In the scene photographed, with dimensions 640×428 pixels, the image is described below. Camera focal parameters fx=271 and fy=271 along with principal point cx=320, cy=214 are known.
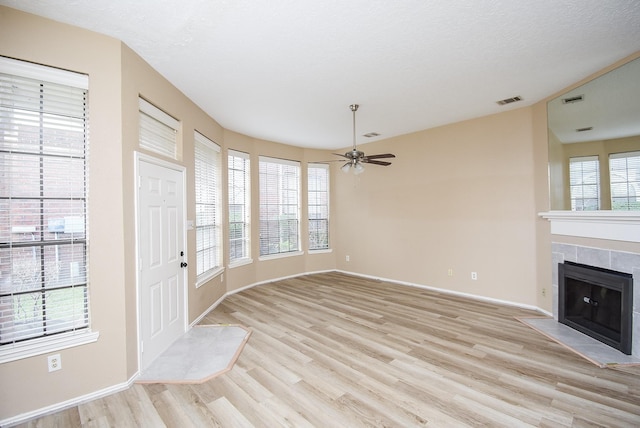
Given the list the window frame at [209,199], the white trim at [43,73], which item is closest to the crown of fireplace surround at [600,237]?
the window frame at [209,199]

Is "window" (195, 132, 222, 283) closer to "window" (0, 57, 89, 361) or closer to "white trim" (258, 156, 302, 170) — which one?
"white trim" (258, 156, 302, 170)

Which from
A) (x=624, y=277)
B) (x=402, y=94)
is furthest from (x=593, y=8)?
(x=624, y=277)

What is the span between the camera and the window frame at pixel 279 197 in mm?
5797

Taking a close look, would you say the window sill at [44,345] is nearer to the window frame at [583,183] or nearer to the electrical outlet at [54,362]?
the electrical outlet at [54,362]

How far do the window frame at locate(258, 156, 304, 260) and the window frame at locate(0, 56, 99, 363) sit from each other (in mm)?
3565

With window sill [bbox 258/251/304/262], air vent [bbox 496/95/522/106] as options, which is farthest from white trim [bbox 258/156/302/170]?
air vent [bbox 496/95/522/106]

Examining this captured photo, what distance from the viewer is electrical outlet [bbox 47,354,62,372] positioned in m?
2.09

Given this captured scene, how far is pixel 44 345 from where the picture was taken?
6.77 feet

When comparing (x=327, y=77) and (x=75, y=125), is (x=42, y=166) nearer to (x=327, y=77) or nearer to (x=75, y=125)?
(x=75, y=125)

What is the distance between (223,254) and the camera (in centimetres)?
486

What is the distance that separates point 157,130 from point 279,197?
3.24 metres

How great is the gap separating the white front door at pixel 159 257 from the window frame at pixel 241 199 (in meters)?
1.67

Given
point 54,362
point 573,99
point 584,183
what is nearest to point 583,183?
point 584,183

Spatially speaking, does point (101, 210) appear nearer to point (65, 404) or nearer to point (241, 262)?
point (65, 404)
